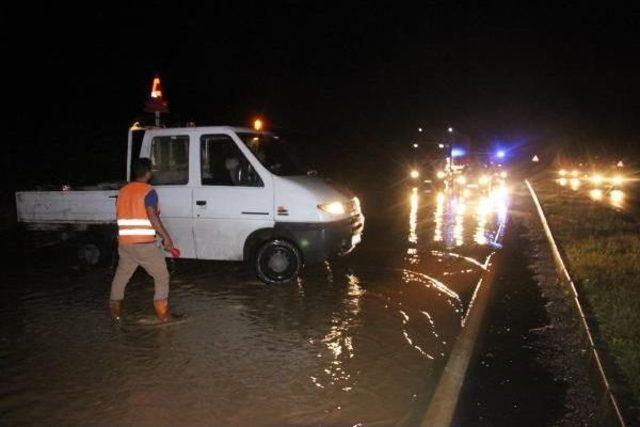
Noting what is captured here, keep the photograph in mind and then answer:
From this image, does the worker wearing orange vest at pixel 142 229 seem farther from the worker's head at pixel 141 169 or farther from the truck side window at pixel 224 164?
the truck side window at pixel 224 164

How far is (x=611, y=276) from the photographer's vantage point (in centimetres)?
809

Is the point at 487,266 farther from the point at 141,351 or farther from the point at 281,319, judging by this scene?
the point at 141,351

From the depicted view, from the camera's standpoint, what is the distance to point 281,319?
6.91 metres

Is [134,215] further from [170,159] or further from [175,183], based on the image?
[170,159]

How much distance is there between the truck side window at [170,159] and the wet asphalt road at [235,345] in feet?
4.95

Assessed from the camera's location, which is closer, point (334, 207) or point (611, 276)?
point (611, 276)

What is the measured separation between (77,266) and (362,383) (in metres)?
6.43

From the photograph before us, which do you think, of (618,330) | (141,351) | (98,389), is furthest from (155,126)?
(618,330)

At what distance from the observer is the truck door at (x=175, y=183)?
843 centimetres

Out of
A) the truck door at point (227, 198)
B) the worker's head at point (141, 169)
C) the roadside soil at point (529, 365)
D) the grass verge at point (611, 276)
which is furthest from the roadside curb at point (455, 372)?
the worker's head at point (141, 169)

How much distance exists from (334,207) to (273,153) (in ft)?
3.99

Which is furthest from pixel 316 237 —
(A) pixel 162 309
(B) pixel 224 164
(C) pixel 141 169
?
(C) pixel 141 169

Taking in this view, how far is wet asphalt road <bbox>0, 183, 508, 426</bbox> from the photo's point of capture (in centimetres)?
463

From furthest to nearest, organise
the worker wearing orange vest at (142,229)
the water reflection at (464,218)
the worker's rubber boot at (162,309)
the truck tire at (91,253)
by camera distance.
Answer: the water reflection at (464,218), the truck tire at (91,253), the worker's rubber boot at (162,309), the worker wearing orange vest at (142,229)
